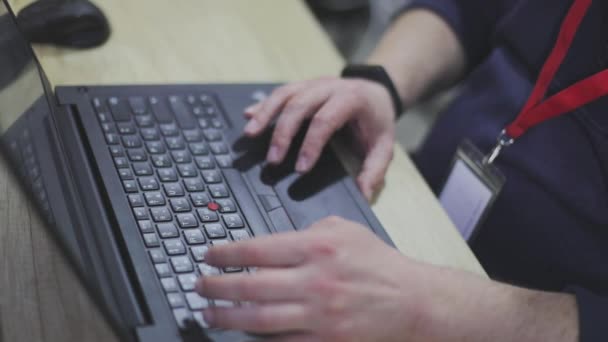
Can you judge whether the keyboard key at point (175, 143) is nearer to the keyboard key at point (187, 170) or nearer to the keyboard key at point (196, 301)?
the keyboard key at point (187, 170)

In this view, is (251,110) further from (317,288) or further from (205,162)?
(317,288)

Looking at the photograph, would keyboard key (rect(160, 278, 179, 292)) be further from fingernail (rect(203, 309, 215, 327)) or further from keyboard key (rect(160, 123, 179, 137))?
keyboard key (rect(160, 123, 179, 137))

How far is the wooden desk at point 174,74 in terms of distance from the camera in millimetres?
503

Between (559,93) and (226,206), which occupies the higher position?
(559,93)

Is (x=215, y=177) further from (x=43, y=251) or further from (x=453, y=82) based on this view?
→ (x=453, y=82)

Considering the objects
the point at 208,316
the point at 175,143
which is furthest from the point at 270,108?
the point at 208,316

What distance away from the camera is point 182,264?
1.92ft

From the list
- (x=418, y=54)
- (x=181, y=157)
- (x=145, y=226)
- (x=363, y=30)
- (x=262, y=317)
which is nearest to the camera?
(x=262, y=317)

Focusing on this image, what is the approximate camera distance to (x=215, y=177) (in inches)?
27.7

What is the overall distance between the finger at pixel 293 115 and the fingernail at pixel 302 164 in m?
0.02

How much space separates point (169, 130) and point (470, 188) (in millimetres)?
388

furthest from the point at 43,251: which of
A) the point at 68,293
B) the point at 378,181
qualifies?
the point at 378,181

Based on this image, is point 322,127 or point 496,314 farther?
point 322,127

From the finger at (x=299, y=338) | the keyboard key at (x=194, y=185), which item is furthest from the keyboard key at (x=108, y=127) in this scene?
the finger at (x=299, y=338)
